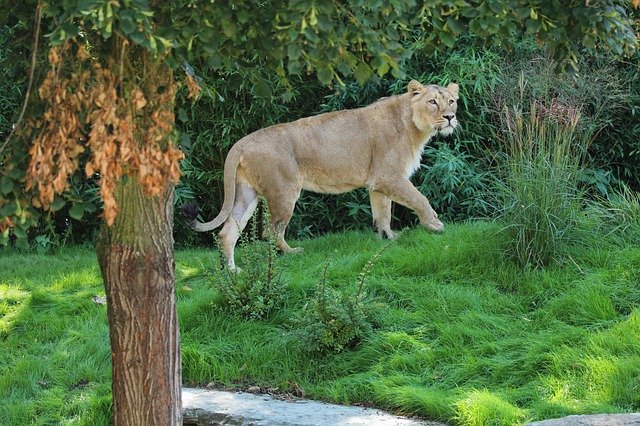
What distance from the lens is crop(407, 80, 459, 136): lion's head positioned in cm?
936

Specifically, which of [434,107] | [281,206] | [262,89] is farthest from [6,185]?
[434,107]

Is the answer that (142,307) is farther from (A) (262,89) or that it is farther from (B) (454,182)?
(B) (454,182)

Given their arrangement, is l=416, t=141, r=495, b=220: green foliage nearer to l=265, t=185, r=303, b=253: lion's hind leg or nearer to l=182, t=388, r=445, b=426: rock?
l=265, t=185, r=303, b=253: lion's hind leg

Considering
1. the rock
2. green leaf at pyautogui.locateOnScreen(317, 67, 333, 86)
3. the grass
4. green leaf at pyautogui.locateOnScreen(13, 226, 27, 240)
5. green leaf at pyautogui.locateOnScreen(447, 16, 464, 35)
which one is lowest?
the rock

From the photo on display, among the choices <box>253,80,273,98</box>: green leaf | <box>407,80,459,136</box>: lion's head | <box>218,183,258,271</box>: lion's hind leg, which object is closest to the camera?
<box>253,80,273,98</box>: green leaf

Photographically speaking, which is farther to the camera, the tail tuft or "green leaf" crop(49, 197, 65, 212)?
the tail tuft

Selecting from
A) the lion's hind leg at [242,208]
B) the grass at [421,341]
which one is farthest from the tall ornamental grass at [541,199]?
the lion's hind leg at [242,208]

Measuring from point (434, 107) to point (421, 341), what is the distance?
10.00ft

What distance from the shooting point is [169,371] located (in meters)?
4.79

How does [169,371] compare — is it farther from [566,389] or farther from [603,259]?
[603,259]

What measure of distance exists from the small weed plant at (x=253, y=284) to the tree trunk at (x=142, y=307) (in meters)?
2.72

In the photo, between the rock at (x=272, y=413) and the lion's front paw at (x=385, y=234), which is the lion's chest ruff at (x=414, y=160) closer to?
the lion's front paw at (x=385, y=234)

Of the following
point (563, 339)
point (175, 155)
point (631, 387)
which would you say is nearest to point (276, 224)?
point (563, 339)

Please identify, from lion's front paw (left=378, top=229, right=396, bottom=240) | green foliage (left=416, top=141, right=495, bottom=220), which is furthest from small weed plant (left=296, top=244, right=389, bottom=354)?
green foliage (left=416, top=141, right=495, bottom=220)
